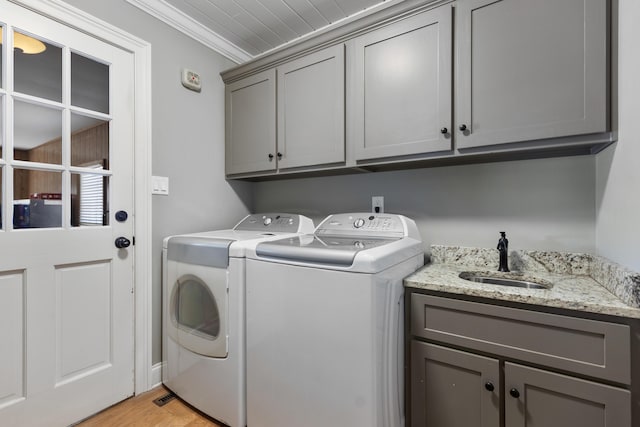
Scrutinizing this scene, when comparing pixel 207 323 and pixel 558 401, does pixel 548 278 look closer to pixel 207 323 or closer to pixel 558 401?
pixel 558 401

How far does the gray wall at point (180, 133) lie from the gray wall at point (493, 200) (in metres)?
0.94

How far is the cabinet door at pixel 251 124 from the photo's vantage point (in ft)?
6.79

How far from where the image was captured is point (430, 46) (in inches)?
58.5

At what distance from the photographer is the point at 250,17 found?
1963mm

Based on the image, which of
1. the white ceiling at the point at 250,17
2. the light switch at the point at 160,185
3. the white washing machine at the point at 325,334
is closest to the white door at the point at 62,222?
the light switch at the point at 160,185

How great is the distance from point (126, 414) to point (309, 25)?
260 centimetres

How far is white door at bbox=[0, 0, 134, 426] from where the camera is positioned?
1.35 metres

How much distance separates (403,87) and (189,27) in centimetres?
151

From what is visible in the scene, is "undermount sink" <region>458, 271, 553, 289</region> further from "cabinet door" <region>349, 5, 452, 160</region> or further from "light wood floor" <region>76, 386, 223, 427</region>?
"light wood floor" <region>76, 386, 223, 427</region>

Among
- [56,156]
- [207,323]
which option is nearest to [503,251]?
[207,323]

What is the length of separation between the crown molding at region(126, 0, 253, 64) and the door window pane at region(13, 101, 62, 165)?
32.6 inches

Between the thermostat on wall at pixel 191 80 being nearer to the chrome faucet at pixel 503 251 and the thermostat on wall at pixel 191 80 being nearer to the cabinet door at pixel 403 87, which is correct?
the cabinet door at pixel 403 87

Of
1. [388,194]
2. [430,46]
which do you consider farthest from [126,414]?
[430,46]

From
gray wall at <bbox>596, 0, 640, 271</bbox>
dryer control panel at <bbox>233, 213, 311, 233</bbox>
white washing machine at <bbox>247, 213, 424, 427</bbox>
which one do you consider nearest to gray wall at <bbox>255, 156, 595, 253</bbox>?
gray wall at <bbox>596, 0, 640, 271</bbox>
